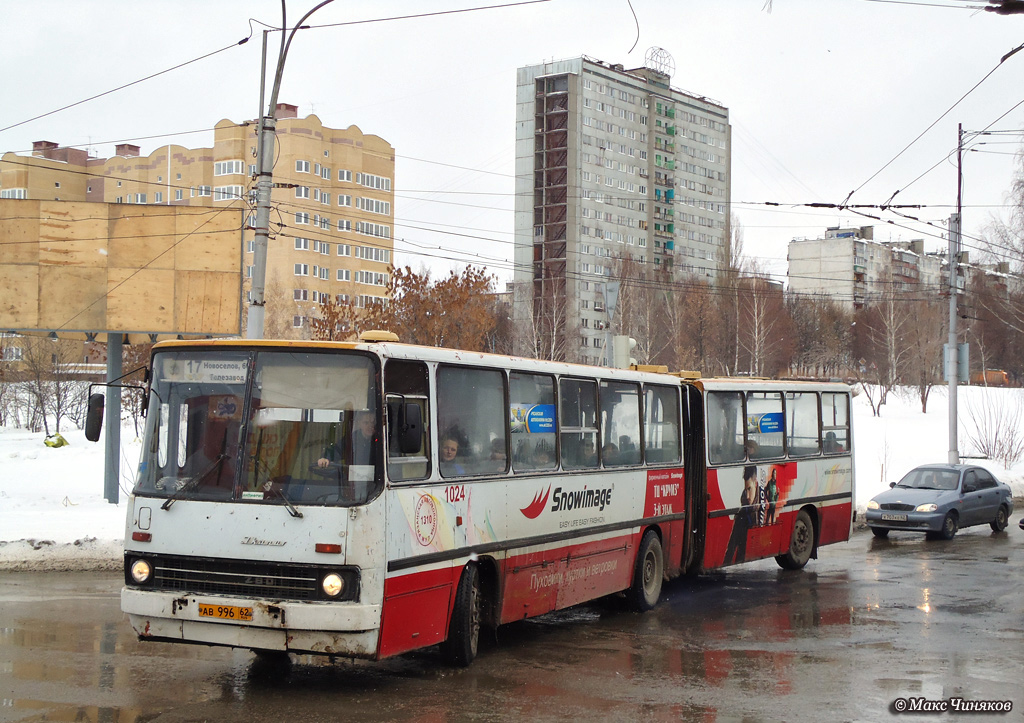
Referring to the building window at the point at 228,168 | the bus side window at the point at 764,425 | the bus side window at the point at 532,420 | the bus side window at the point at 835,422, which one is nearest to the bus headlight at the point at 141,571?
the bus side window at the point at 532,420

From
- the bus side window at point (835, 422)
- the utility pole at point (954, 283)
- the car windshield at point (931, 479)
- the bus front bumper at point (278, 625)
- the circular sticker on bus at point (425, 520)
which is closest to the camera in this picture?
the bus front bumper at point (278, 625)

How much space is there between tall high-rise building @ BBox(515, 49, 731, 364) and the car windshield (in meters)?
70.5

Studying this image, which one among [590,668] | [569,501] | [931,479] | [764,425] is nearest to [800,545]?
[764,425]

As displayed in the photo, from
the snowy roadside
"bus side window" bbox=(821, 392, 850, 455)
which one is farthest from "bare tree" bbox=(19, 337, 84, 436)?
"bus side window" bbox=(821, 392, 850, 455)

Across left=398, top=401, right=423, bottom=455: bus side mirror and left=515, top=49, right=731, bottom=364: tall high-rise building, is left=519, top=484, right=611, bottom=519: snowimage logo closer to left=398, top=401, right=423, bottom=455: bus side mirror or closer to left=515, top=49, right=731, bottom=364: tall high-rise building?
left=398, top=401, right=423, bottom=455: bus side mirror

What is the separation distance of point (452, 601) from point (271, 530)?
184 cm

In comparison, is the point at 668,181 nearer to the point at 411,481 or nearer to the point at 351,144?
the point at 351,144

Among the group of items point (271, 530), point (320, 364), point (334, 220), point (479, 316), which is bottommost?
point (271, 530)

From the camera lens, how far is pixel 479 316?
118 ft

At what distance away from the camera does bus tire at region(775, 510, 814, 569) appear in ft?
54.1

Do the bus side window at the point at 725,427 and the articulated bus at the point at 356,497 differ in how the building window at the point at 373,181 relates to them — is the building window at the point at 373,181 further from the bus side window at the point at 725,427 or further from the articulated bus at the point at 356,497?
the articulated bus at the point at 356,497

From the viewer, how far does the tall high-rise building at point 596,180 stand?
10362 centimetres

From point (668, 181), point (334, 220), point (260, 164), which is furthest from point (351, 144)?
point (260, 164)

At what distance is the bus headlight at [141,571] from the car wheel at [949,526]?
1709cm
